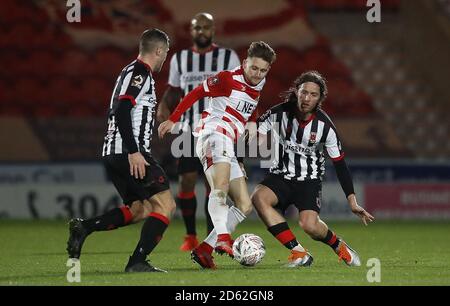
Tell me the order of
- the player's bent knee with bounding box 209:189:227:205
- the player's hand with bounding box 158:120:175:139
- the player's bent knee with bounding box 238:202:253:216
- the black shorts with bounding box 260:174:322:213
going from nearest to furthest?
the player's hand with bounding box 158:120:175:139 < the player's bent knee with bounding box 209:189:227:205 < the player's bent knee with bounding box 238:202:253:216 < the black shorts with bounding box 260:174:322:213

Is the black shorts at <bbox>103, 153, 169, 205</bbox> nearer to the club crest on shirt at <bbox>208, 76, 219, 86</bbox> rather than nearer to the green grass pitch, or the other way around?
the green grass pitch

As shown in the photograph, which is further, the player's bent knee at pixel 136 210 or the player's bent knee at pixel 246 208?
the player's bent knee at pixel 136 210

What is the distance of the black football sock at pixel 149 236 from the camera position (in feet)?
20.7

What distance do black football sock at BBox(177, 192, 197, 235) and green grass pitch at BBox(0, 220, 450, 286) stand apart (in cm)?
26

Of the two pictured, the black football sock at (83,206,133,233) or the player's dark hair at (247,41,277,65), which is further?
the player's dark hair at (247,41,277,65)

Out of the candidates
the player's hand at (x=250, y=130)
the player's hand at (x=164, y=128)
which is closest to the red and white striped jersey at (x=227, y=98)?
the player's hand at (x=250, y=130)

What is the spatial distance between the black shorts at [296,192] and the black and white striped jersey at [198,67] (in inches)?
70.8

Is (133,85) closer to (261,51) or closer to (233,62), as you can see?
(261,51)

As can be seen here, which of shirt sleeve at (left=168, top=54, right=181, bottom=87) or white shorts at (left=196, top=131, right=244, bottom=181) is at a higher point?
shirt sleeve at (left=168, top=54, right=181, bottom=87)

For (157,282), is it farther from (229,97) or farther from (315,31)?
(315,31)

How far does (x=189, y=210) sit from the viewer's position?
888 centimetres

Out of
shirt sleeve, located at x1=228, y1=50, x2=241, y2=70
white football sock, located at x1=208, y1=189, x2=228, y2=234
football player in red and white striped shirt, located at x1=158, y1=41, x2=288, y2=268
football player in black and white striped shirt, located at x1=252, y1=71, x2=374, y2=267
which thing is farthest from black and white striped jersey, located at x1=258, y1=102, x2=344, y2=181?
shirt sleeve, located at x1=228, y1=50, x2=241, y2=70

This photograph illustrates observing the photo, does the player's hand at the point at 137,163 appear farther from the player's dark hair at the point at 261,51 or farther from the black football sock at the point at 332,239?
the black football sock at the point at 332,239

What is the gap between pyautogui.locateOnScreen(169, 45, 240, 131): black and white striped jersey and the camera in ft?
28.9
